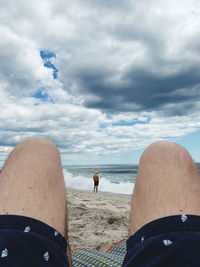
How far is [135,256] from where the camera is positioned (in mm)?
604

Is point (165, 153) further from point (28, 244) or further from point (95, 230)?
point (95, 230)

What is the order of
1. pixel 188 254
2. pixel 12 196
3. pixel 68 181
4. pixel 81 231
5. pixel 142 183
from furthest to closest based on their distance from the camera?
pixel 68 181 < pixel 81 231 < pixel 142 183 < pixel 12 196 < pixel 188 254

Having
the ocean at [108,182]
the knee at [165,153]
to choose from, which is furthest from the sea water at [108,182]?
the knee at [165,153]

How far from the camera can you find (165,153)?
3.09 feet

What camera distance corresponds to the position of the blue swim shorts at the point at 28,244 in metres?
0.55

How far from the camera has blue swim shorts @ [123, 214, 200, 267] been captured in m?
0.53

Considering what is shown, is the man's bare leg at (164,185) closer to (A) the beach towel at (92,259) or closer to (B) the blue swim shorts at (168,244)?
(B) the blue swim shorts at (168,244)

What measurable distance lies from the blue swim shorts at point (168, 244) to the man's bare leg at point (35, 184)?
291mm

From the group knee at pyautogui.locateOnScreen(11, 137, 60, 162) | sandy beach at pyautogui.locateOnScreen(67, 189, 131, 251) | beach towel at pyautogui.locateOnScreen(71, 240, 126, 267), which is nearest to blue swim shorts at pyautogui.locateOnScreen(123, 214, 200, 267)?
knee at pyautogui.locateOnScreen(11, 137, 60, 162)

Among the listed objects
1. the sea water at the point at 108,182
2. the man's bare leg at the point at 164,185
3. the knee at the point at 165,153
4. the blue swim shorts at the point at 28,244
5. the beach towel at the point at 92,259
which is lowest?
the sea water at the point at 108,182

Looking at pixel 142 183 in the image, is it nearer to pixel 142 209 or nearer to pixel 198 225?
pixel 142 209

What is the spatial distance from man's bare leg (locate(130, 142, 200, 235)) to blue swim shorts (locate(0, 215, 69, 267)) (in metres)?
0.33

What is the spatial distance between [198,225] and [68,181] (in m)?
19.6

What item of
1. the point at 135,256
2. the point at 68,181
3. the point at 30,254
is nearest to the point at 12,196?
the point at 30,254
